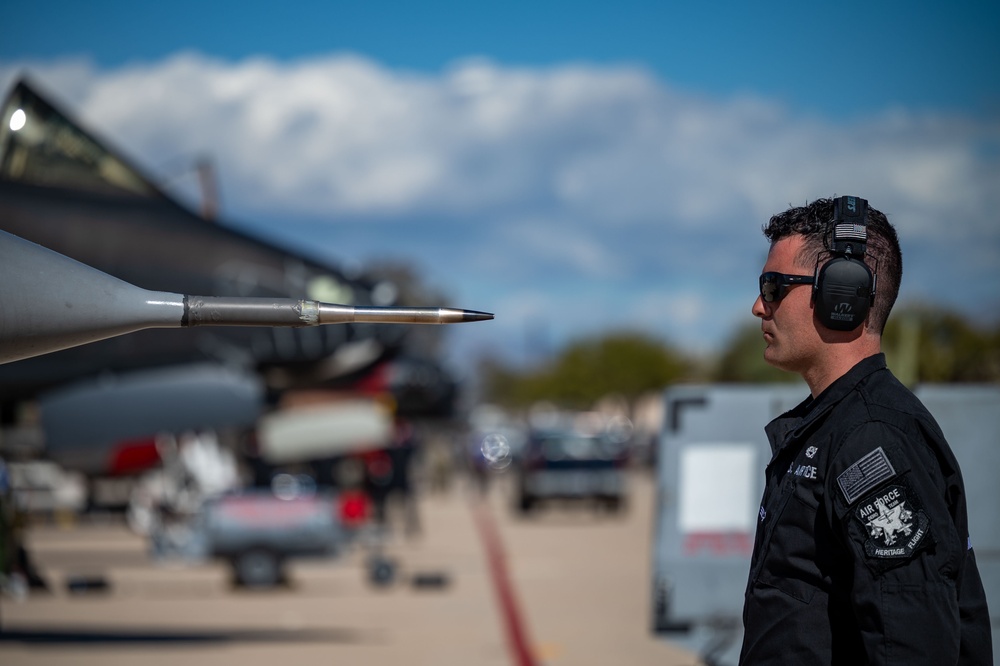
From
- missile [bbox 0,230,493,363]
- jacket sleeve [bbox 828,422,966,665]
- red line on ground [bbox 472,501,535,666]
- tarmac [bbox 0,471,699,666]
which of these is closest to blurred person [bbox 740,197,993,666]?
jacket sleeve [bbox 828,422,966,665]

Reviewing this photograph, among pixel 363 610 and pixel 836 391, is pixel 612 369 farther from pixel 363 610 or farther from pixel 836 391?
pixel 836 391

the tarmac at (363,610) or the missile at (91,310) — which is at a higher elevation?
the missile at (91,310)

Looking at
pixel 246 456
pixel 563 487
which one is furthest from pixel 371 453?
pixel 563 487

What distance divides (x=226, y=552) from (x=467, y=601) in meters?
2.97

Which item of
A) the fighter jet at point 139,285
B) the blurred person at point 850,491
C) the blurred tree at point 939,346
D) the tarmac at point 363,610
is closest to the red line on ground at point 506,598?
the tarmac at point 363,610

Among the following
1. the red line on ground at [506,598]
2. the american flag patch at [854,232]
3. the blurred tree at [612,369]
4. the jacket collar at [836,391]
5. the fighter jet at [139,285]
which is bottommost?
the red line on ground at [506,598]

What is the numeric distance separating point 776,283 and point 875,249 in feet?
0.74

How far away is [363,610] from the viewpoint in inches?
420

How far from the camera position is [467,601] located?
1119 centimetres

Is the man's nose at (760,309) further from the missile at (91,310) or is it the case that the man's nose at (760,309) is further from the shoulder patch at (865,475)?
the missile at (91,310)

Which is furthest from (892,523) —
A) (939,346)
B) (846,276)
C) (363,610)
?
(939,346)

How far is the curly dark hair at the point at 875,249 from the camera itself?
2.38m

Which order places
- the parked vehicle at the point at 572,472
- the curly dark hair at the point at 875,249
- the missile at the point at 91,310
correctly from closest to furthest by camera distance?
the curly dark hair at the point at 875,249
the missile at the point at 91,310
the parked vehicle at the point at 572,472

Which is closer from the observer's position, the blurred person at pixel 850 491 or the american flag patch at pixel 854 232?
the blurred person at pixel 850 491
